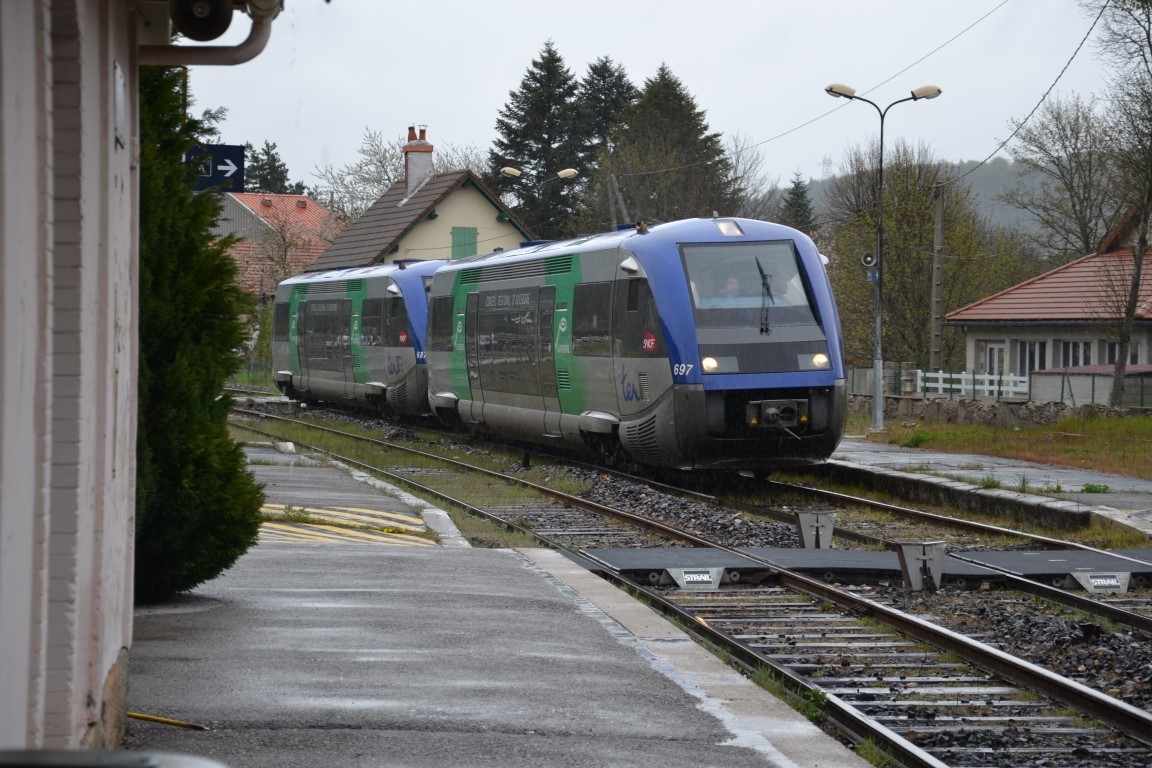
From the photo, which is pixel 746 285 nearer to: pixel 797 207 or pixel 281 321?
pixel 281 321

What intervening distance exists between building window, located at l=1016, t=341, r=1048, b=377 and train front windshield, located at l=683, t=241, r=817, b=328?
86.7ft

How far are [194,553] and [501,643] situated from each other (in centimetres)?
181

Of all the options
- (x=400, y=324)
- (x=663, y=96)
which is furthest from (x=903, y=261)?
(x=400, y=324)

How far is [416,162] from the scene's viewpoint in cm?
5781

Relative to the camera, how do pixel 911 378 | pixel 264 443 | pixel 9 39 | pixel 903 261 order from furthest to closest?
pixel 903 261 < pixel 911 378 < pixel 264 443 < pixel 9 39

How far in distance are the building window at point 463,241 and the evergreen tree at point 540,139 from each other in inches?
648

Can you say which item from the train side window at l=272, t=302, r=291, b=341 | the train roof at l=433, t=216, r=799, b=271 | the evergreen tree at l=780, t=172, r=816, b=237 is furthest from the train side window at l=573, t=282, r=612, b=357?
the evergreen tree at l=780, t=172, r=816, b=237

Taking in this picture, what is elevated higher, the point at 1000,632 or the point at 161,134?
the point at 161,134

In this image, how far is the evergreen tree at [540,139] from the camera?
236ft

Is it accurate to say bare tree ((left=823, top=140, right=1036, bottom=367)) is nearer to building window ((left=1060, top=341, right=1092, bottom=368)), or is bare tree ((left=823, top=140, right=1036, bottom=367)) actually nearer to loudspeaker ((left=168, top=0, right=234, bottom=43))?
building window ((left=1060, top=341, right=1092, bottom=368))

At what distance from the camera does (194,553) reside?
8469 millimetres

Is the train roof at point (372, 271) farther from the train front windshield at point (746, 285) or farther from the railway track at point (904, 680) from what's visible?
the railway track at point (904, 680)

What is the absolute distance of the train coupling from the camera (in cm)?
1697

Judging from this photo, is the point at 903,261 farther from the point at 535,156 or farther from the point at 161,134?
the point at 161,134
